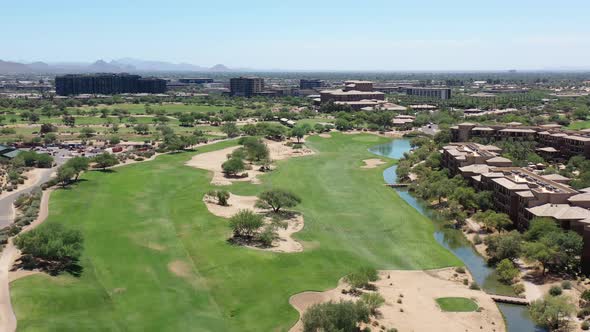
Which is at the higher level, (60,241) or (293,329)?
(60,241)

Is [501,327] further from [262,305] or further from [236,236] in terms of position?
[236,236]

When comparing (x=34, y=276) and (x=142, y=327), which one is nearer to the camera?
(x=142, y=327)

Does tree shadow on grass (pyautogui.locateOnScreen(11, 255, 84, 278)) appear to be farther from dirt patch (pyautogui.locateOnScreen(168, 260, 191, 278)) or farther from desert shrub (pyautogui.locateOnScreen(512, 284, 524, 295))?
desert shrub (pyautogui.locateOnScreen(512, 284, 524, 295))

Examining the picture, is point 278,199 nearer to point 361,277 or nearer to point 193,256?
point 193,256

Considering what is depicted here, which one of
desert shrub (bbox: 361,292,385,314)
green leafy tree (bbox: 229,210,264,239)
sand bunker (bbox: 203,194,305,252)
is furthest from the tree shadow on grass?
desert shrub (bbox: 361,292,385,314)

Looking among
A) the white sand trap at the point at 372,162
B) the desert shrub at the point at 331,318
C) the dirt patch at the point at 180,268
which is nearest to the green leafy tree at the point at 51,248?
the dirt patch at the point at 180,268

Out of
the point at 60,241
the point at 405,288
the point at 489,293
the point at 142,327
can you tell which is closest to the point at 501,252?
the point at 489,293
